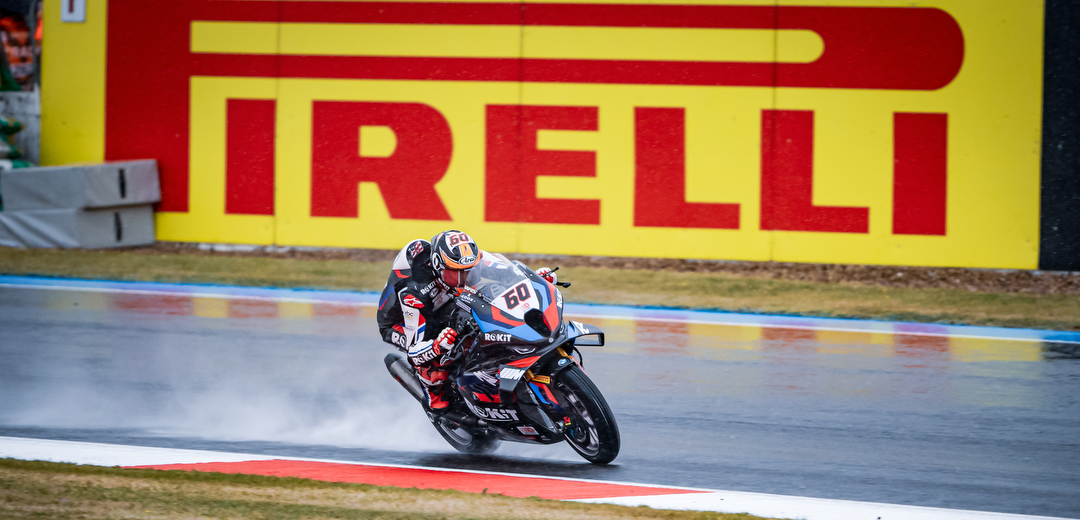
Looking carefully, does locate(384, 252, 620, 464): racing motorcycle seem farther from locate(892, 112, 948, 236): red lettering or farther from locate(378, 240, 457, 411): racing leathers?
locate(892, 112, 948, 236): red lettering

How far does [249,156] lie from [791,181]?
364 inches

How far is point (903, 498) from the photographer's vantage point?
529 centimetres

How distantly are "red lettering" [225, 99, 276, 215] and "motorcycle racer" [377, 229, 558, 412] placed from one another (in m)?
11.2

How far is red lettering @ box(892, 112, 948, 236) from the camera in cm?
1442

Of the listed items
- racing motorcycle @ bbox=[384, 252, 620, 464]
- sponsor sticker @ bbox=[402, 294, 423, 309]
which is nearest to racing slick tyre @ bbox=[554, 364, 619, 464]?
racing motorcycle @ bbox=[384, 252, 620, 464]

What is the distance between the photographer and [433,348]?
5.64 metres

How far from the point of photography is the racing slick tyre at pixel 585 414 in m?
5.48

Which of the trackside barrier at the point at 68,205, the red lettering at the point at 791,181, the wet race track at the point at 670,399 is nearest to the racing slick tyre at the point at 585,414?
the wet race track at the point at 670,399

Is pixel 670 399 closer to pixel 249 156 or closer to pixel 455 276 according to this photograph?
pixel 455 276

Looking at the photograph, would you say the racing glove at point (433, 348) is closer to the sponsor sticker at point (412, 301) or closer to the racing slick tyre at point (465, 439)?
the sponsor sticker at point (412, 301)

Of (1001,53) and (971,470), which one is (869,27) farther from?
(971,470)

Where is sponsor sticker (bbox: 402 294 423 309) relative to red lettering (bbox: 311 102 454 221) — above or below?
below

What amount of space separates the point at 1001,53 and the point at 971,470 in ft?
34.1

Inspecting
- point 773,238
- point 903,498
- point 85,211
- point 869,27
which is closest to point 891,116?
point 869,27
